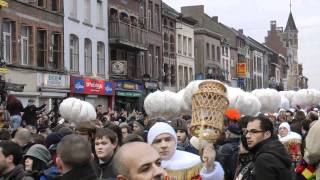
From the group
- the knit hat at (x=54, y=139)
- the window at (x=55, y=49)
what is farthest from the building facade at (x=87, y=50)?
the knit hat at (x=54, y=139)

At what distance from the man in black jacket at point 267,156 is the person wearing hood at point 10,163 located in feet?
7.19

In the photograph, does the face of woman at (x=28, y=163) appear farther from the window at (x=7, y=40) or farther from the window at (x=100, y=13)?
the window at (x=100, y=13)

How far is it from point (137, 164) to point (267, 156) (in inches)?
102

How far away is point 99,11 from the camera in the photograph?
34.3 metres

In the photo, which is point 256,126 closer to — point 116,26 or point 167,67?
point 116,26

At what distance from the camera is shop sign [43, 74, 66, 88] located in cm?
2766

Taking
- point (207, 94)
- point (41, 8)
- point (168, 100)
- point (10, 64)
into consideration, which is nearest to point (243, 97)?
point (168, 100)

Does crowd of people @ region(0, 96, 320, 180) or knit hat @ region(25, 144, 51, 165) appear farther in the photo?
knit hat @ region(25, 144, 51, 165)

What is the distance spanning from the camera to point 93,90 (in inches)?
1264

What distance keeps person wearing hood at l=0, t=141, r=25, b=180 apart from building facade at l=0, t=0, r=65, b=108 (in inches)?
675

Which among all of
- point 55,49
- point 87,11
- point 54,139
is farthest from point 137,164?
point 87,11

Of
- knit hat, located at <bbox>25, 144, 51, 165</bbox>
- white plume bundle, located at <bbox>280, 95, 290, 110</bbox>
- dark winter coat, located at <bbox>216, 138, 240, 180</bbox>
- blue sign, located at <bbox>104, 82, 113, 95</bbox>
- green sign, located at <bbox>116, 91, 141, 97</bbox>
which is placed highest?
blue sign, located at <bbox>104, 82, 113, 95</bbox>

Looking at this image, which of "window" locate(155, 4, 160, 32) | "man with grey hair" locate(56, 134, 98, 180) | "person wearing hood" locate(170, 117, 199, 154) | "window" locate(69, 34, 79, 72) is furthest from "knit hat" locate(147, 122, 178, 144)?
"window" locate(155, 4, 160, 32)

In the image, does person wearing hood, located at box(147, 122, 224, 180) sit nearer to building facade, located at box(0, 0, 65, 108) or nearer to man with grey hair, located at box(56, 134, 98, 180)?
man with grey hair, located at box(56, 134, 98, 180)
